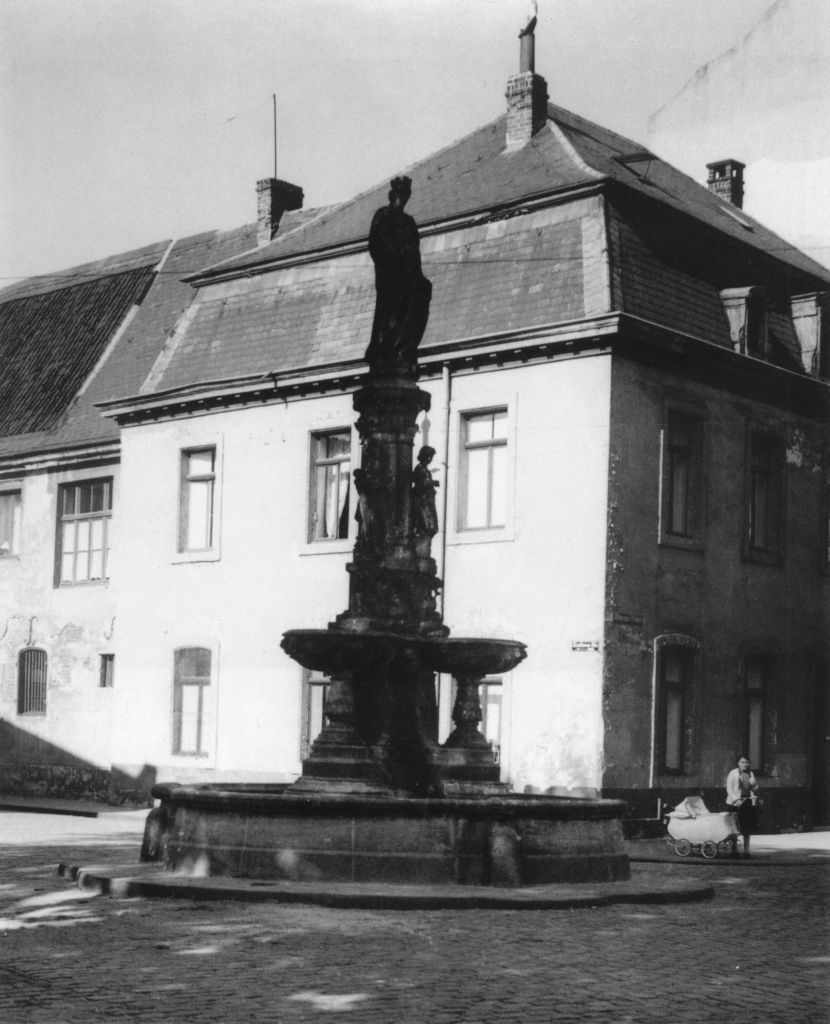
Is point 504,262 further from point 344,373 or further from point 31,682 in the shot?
point 31,682

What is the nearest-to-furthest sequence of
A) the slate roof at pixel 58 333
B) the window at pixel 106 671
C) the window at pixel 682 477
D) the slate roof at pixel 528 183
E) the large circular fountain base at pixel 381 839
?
the large circular fountain base at pixel 381 839, the window at pixel 682 477, the slate roof at pixel 528 183, the window at pixel 106 671, the slate roof at pixel 58 333

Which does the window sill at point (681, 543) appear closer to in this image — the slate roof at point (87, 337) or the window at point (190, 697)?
the window at point (190, 697)

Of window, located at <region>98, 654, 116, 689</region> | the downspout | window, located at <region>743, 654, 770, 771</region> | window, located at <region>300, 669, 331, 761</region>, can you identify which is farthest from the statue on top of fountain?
window, located at <region>98, 654, 116, 689</region>

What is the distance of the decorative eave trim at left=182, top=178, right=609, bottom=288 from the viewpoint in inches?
998

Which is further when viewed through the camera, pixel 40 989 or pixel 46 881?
pixel 46 881

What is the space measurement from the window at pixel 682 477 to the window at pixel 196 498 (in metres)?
8.24

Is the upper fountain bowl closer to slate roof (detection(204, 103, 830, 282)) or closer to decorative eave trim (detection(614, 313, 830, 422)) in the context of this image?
decorative eave trim (detection(614, 313, 830, 422))

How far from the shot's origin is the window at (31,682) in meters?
33.1

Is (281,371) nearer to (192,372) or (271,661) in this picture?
(192,372)

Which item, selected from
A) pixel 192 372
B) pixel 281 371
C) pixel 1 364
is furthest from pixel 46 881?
pixel 1 364

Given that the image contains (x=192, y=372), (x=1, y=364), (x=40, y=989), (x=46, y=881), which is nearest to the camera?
(x=40, y=989)

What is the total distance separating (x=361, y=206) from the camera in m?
30.2

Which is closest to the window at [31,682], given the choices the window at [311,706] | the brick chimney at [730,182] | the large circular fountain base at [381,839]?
the window at [311,706]

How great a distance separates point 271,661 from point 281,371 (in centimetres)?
475
